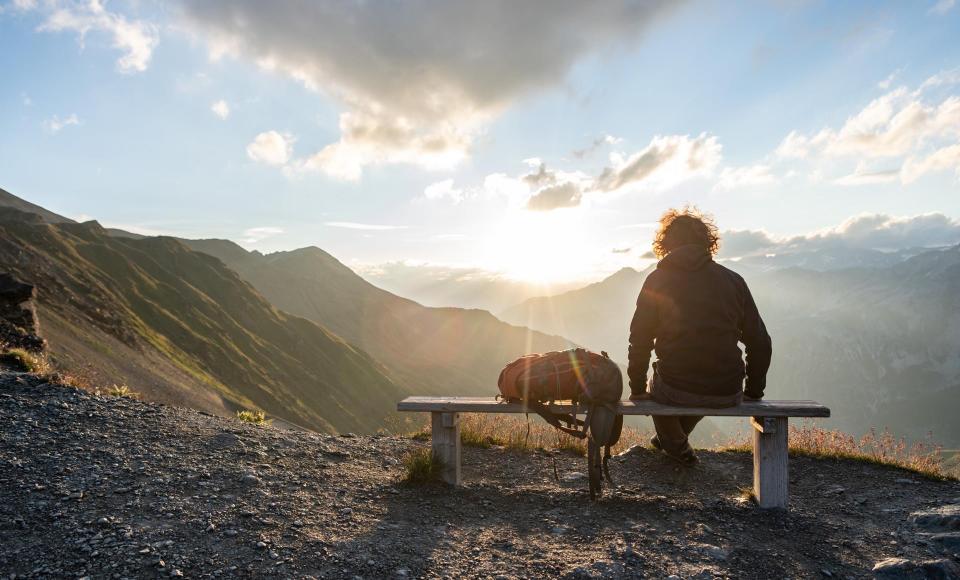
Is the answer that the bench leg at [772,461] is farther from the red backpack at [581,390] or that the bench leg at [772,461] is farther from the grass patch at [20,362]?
the grass patch at [20,362]

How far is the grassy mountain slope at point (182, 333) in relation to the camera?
40594mm

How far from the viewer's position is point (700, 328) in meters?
5.56

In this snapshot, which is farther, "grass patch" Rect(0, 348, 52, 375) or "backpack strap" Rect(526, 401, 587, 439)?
"grass patch" Rect(0, 348, 52, 375)

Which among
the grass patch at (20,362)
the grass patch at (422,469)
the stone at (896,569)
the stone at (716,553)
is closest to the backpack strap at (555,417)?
the grass patch at (422,469)

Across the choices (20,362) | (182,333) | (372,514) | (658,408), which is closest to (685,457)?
(658,408)

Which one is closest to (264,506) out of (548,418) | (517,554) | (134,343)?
(517,554)

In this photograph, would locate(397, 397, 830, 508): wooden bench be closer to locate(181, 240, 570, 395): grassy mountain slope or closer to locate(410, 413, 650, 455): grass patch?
locate(410, 413, 650, 455): grass patch

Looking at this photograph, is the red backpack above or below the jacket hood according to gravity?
below

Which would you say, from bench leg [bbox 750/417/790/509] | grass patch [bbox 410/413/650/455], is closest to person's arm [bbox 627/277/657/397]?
bench leg [bbox 750/417/790/509]

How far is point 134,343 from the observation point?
4641 centimetres

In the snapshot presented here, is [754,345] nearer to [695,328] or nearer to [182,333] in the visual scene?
[695,328]

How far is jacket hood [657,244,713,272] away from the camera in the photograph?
5.62m

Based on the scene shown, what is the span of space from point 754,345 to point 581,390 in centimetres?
205

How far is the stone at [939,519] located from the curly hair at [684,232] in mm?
3425
